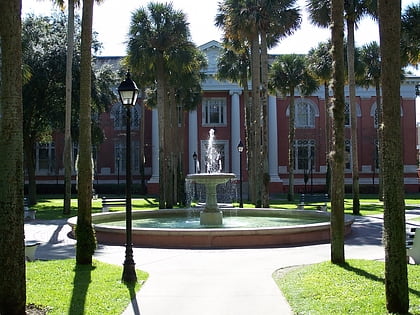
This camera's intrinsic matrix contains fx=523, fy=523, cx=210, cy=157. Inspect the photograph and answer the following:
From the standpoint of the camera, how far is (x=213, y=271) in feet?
32.1

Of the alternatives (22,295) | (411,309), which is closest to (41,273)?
(22,295)

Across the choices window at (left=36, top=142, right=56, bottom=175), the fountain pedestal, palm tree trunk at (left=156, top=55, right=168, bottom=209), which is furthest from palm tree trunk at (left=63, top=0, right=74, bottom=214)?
window at (left=36, top=142, right=56, bottom=175)

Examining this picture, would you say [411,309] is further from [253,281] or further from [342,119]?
[342,119]

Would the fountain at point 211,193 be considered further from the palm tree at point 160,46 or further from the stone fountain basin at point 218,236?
the palm tree at point 160,46

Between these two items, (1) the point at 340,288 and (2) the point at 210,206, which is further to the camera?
(2) the point at 210,206

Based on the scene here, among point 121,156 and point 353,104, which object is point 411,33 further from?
point 121,156

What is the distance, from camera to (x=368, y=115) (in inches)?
1919

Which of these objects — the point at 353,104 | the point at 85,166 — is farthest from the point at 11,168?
the point at 353,104

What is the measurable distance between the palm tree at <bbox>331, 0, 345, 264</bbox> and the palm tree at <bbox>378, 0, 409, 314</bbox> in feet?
11.2

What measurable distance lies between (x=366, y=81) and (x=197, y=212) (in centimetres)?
1820

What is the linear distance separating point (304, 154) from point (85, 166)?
39.8 metres

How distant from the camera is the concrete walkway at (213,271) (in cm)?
707

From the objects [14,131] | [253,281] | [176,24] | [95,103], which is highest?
[176,24]

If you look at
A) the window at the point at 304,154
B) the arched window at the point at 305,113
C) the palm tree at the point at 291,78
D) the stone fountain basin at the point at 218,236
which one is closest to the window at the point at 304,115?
the arched window at the point at 305,113
